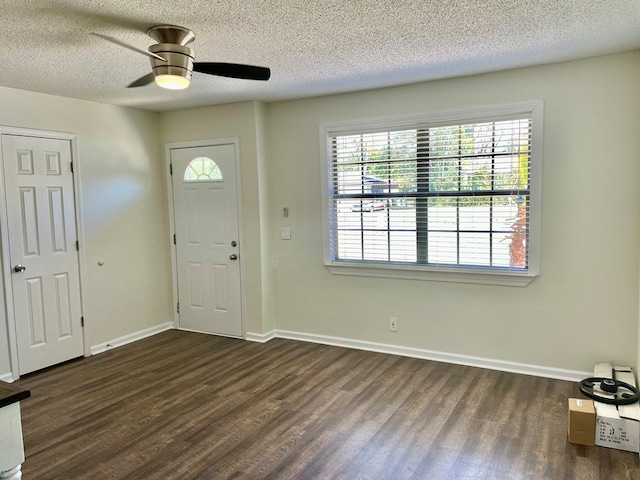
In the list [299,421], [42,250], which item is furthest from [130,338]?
[299,421]

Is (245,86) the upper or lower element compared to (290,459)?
upper

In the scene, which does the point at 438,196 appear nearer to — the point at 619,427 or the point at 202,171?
the point at 619,427

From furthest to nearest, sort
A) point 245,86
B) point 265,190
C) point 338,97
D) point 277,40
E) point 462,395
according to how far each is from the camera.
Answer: point 265,190 → point 338,97 → point 245,86 → point 462,395 → point 277,40

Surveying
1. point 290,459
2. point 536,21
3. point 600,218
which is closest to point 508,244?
point 600,218

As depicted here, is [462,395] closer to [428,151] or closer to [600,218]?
[600,218]

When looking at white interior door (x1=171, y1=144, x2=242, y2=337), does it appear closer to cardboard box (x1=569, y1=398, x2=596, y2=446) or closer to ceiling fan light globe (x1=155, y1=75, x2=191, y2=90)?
ceiling fan light globe (x1=155, y1=75, x2=191, y2=90)

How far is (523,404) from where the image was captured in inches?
126

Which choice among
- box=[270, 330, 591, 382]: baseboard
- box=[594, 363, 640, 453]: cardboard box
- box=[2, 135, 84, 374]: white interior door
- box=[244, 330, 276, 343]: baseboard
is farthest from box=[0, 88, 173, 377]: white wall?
box=[594, 363, 640, 453]: cardboard box

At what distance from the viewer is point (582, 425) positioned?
8.75 feet

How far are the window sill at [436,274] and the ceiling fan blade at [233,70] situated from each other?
224 cm

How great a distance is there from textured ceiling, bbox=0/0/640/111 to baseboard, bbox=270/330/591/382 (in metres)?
2.38

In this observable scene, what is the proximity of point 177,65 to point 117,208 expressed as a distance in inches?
105

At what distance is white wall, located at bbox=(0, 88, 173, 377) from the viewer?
168 inches

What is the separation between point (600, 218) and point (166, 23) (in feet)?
10.5
